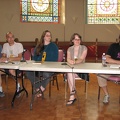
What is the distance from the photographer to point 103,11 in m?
10.3

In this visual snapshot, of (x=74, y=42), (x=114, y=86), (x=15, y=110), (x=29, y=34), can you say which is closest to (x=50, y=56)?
(x=74, y=42)

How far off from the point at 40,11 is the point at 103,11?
7.84 ft

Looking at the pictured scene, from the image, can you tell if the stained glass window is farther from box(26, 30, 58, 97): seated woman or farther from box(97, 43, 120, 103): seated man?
box(97, 43, 120, 103): seated man

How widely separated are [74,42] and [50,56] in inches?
19.4

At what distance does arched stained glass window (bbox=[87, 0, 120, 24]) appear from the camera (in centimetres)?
1017

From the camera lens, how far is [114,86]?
230 inches

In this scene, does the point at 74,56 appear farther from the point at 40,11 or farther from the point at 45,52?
the point at 40,11

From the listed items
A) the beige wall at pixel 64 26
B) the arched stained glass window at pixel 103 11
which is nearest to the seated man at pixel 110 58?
the beige wall at pixel 64 26

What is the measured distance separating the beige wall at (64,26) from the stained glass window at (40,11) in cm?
23

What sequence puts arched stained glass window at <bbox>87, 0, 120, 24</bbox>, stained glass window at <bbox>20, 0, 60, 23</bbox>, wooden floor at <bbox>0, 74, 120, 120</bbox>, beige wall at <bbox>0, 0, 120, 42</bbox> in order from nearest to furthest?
1. wooden floor at <bbox>0, 74, 120, 120</bbox>
2. beige wall at <bbox>0, 0, 120, 42</bbox>
3. arched stained glass window at <bbox>87, 0, 120, 24</bbox>
4. stained glass window at <bbox>20, 0, 60, 23</bbox>

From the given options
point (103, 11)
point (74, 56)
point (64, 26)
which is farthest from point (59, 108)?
point (103, 11)

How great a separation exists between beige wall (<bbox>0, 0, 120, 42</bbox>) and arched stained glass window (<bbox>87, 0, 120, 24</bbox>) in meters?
0.26

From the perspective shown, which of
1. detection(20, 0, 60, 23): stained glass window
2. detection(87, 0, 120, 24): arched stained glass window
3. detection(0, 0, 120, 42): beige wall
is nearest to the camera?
detection(0, 0, 120, 42): beige wall

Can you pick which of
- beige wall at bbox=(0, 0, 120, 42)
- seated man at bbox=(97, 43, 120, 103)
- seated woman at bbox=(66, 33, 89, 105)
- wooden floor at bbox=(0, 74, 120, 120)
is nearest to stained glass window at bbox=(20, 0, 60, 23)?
beige wall at bbox=(0, 0, 120, 42)
